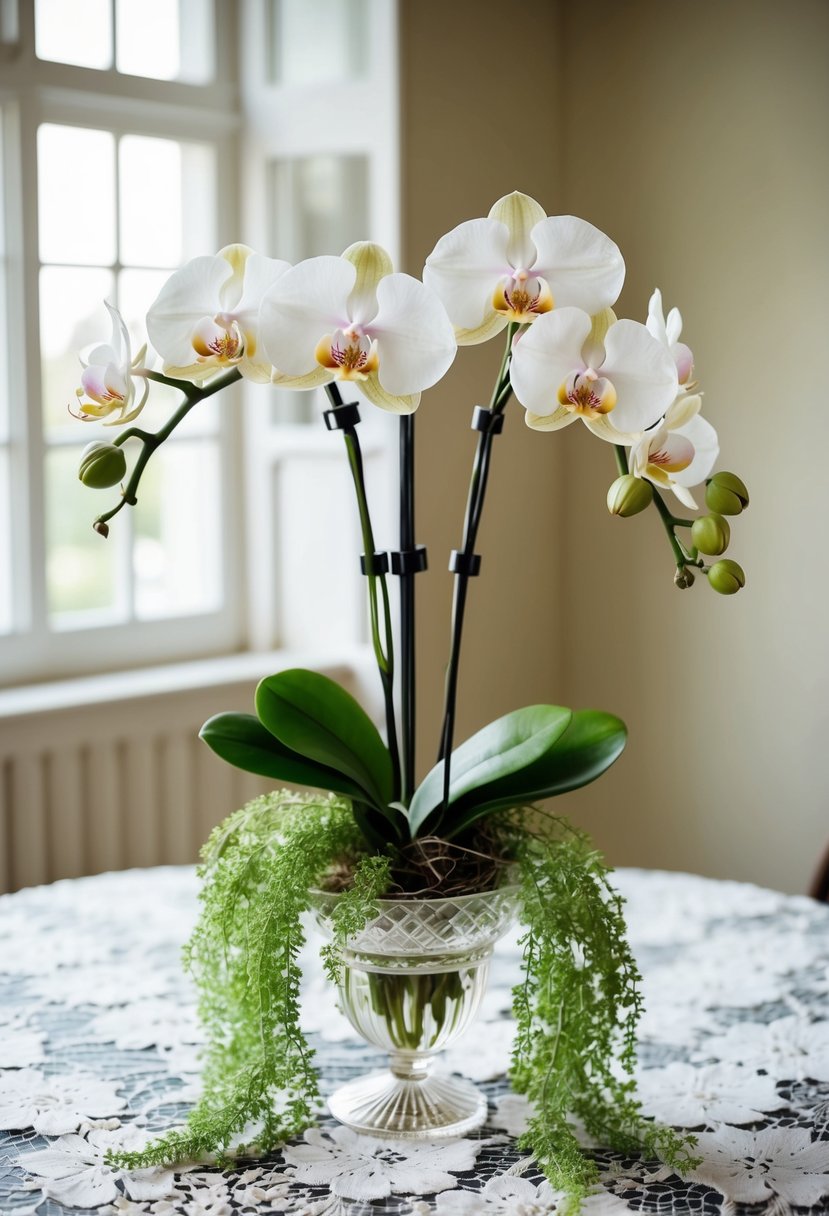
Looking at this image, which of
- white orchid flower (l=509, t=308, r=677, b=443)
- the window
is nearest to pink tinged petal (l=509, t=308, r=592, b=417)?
white orchid flower (l=509, t=308, r=677, b=443)

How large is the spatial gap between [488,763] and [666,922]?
1.91ft

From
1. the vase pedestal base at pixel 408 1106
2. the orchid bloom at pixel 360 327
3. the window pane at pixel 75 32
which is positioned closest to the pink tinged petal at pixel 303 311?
the orchid bloom at pixel 360 327

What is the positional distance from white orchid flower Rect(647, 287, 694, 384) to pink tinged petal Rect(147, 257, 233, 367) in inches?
12.1

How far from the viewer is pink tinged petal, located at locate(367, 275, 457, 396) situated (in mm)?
912

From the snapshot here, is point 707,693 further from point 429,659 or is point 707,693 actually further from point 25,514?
point 25,514

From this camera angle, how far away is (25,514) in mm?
2576

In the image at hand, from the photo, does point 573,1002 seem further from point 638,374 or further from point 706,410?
point 706,410

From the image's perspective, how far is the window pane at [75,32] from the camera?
2.54 metres

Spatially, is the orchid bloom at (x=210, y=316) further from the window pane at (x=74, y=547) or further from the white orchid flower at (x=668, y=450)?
the window pane at (x=74, y=547)

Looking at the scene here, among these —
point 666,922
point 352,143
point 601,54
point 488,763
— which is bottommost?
point 666,922

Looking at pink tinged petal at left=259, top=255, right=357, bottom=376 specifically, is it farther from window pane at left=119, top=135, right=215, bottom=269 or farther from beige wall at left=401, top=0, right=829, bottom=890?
window pane at left=119, top=135, right=215, bottom=269

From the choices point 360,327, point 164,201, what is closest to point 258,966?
point 360,327

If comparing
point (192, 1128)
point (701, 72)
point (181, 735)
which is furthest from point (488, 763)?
Result: point (701, 72)

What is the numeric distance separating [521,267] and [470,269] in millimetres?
36
